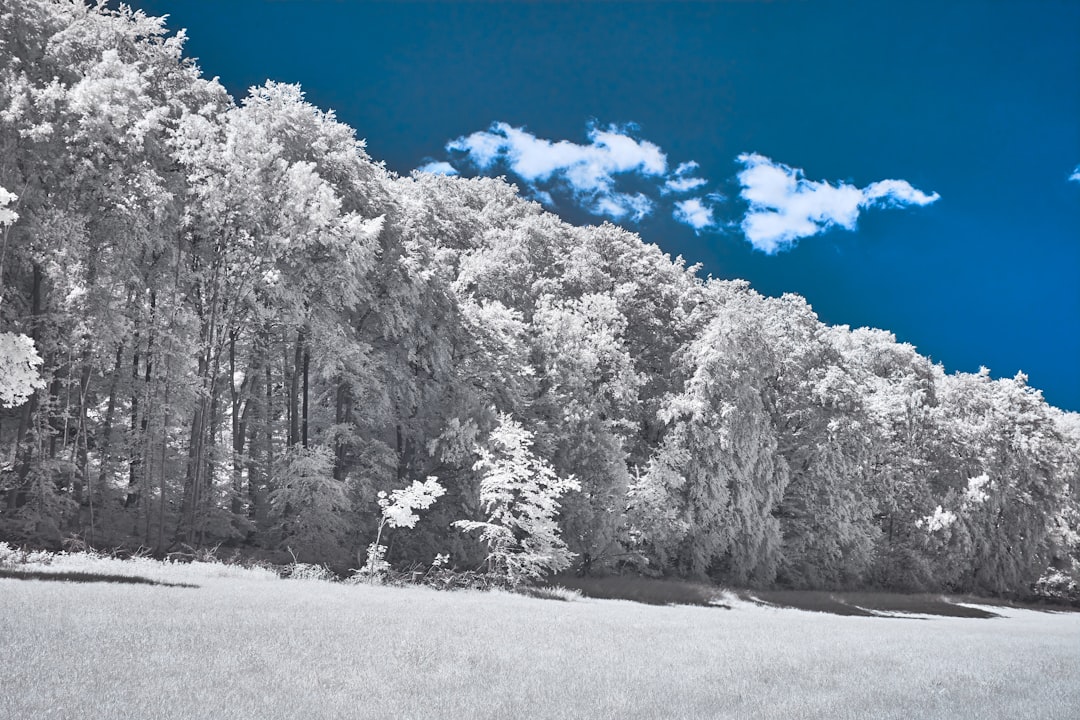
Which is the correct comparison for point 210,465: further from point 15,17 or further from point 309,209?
point 15,17

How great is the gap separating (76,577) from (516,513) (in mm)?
13966

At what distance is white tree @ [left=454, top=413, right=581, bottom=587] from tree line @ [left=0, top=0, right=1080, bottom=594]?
23 cm

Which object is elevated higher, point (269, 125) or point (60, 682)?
point (269, 125)

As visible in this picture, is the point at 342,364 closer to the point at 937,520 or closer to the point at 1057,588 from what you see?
the point at 937,520

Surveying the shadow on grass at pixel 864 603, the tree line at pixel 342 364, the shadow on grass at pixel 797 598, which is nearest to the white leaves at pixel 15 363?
the tree line at pixel 342 364

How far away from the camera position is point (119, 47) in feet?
80.5

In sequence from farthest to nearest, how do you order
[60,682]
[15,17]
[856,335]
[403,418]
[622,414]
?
[856,335] → [622,414] → [403,418] → [15,17] → [60,682]

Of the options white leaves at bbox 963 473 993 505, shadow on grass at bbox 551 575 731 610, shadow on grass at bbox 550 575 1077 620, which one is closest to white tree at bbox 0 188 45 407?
shadow on grass at bbox 551 575 731 610

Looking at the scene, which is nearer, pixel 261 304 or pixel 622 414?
pixel 261 304

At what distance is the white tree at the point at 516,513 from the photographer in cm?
2402

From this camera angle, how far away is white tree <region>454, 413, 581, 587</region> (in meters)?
24.0

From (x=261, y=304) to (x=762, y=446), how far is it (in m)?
22.4

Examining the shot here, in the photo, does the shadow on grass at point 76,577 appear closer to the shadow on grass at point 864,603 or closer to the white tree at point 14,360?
the white tree at point 14,360

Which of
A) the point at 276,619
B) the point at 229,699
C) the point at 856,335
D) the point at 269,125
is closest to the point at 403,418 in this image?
the point at 269,125
